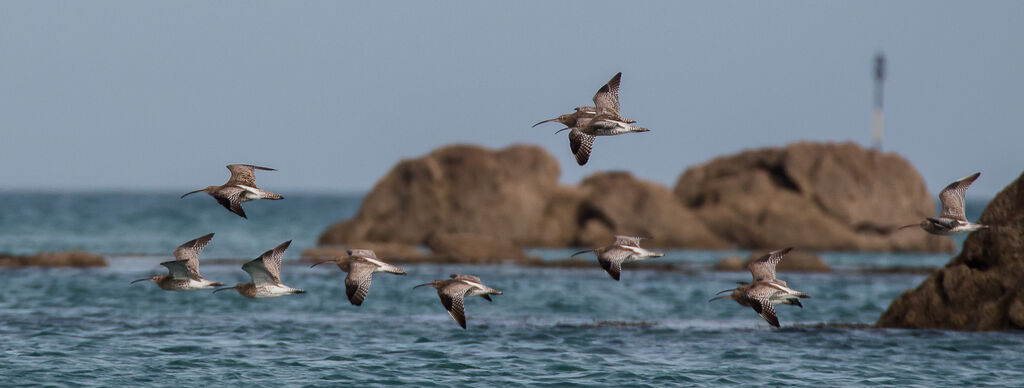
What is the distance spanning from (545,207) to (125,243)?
24.3 m

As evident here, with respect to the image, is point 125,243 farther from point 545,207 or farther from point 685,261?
point 685,261

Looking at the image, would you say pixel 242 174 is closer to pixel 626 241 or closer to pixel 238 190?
pixel 238 190

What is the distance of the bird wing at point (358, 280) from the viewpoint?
59.8 ft

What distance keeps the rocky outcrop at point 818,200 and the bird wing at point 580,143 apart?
5878cm

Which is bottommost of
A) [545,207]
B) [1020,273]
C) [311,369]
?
[311,369]

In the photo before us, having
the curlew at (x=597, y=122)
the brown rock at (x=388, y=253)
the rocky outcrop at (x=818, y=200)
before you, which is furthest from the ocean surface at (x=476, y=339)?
the rocky outcrop at (x=818, y=200)

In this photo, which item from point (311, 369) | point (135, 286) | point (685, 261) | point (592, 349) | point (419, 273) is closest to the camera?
point (311, 369)

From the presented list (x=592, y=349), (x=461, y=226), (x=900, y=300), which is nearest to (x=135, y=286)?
(x=592, y=349)

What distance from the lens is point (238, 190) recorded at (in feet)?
62.5

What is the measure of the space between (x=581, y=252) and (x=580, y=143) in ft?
5.49

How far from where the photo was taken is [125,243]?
76875mm

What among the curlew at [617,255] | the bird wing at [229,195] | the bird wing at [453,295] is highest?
the bird wing at [229,195]

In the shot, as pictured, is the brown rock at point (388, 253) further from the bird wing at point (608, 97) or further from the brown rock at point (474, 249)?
the bird wing at point (608, 97)

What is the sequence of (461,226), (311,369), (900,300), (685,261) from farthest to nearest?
1. (461,226)
2. (685,261)
3. (900,300)
4. (311,369)
